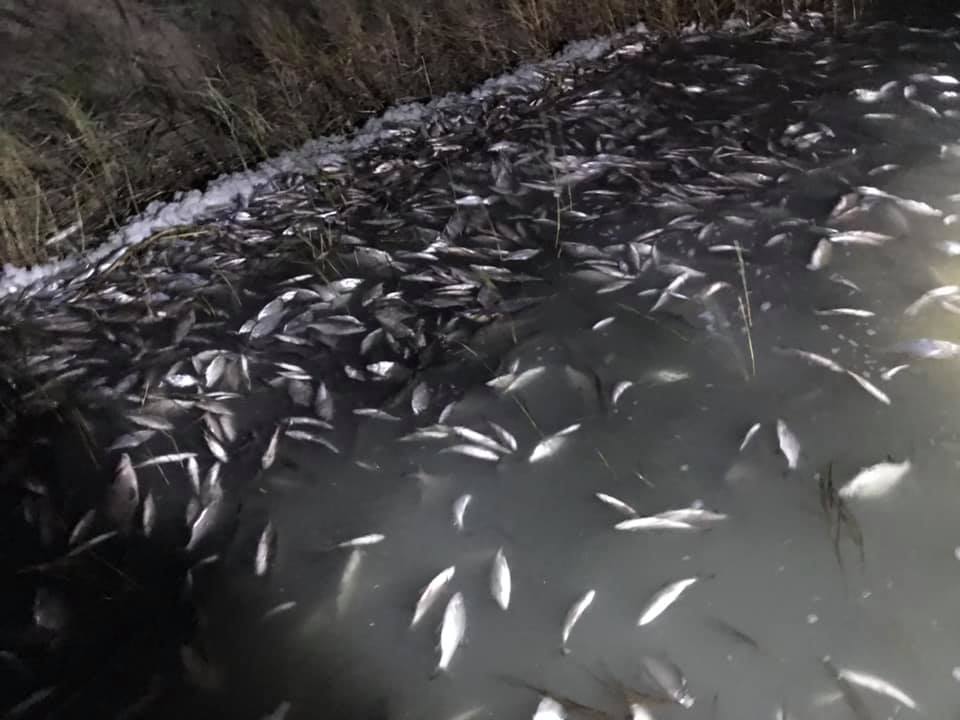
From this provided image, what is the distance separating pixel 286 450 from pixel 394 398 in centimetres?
25

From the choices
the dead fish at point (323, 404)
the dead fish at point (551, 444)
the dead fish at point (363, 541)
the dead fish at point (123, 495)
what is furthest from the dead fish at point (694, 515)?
the dead fish at point (123, 495)

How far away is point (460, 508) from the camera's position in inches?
59.5

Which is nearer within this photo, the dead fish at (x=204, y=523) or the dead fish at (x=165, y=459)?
the dead fish at (x=204, y=523)

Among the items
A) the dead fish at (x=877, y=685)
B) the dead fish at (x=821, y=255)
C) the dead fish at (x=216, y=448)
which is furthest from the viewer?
the dead fish at (x=821, y=255)

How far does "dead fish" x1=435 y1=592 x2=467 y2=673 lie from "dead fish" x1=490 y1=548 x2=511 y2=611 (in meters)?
0.06

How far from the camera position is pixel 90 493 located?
5.36ft

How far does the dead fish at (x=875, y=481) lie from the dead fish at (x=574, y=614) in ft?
1.51

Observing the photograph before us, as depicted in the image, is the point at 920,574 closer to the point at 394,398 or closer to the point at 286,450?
the point at 394,398

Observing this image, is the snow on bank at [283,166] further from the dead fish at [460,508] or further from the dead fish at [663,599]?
the dead fish at [663,599]

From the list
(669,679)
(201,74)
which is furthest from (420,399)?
(201,74)

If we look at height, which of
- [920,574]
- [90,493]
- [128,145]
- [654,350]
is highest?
[128,145]

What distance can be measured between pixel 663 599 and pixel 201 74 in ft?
7.86

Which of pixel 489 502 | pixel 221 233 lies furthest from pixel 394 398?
pixel 221 233

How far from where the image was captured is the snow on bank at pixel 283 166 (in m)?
2.36
